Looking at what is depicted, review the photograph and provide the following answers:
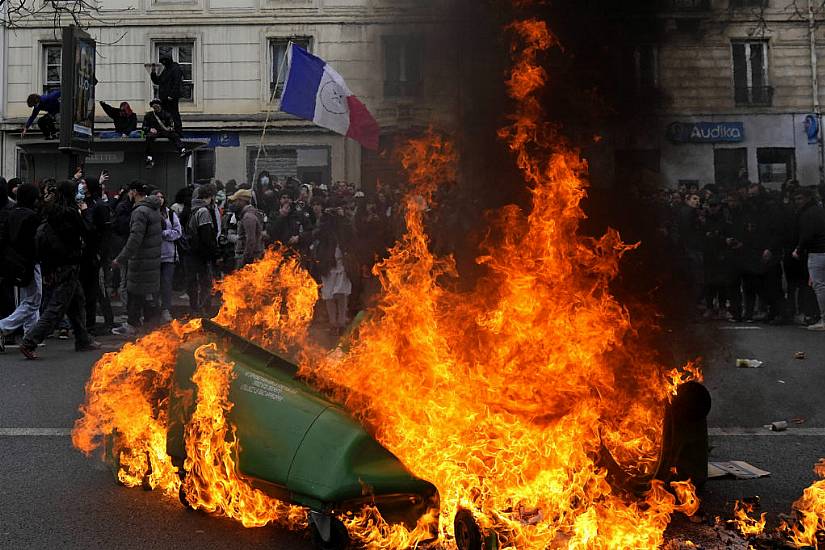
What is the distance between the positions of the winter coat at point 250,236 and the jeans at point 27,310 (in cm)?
247

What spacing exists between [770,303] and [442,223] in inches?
306

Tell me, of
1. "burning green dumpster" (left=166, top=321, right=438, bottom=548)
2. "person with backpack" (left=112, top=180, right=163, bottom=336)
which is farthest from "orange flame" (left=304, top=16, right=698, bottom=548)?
"person with backpack" (left=112, top=180, right=163, bottom=336)

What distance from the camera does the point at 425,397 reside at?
133 inches

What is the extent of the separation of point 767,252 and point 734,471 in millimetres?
7344

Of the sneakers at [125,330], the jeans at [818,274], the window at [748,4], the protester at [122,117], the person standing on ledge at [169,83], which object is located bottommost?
the sneakers at [125,330]

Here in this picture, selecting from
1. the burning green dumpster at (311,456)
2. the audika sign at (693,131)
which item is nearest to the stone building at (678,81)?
the audika sign at (693,131)

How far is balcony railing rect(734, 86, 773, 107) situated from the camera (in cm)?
532

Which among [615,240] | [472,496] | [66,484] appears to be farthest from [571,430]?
[66,484]

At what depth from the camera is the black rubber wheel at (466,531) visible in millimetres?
2881

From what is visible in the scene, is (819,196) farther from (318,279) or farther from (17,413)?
(17,413)

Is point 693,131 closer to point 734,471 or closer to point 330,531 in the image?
point 734,471

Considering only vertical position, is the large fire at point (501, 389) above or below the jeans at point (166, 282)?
below

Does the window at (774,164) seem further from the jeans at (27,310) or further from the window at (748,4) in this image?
the jeans at (27,310)

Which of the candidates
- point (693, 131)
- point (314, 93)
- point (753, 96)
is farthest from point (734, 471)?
point (314, 93)
